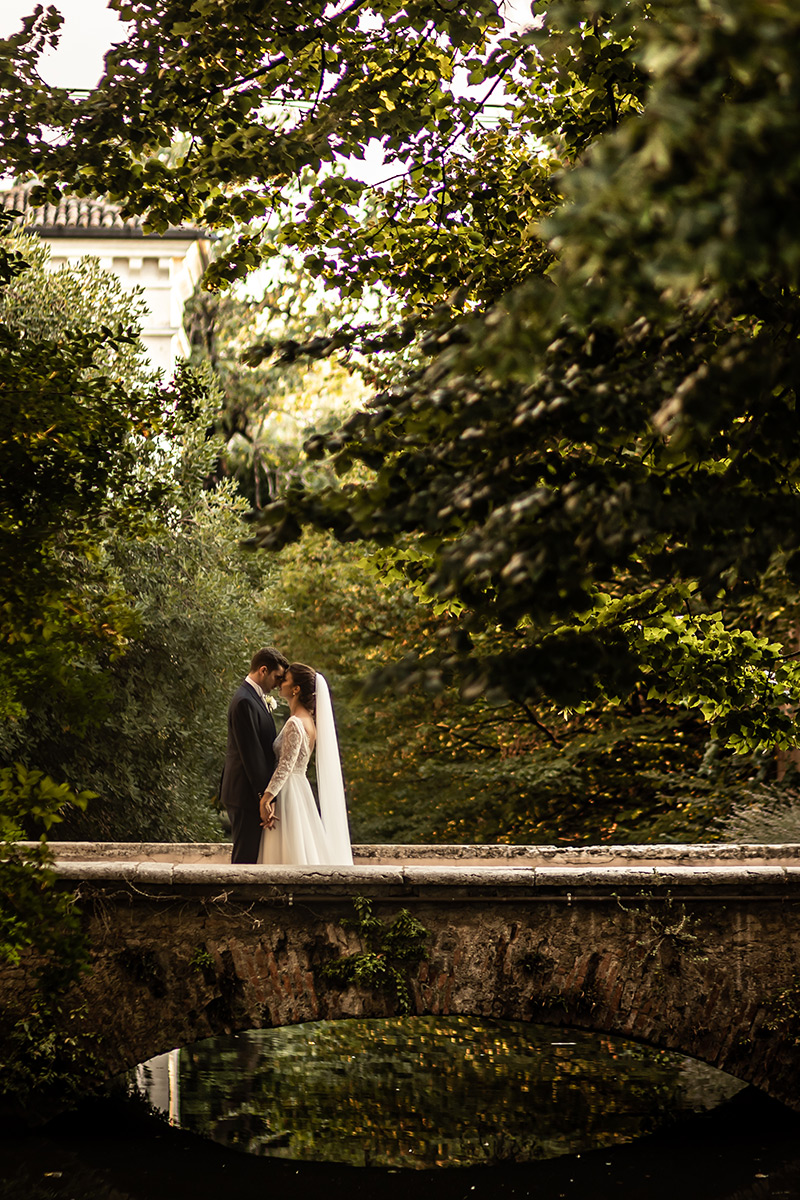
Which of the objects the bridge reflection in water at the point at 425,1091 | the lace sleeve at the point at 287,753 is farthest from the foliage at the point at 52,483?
the bridge reflection in water at the point at 425,1091

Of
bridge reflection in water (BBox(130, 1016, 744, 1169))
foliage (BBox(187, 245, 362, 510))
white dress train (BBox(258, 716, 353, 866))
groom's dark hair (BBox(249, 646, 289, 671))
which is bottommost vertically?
bridge reflection in water (BBox(130, 1016, 744, 1169))

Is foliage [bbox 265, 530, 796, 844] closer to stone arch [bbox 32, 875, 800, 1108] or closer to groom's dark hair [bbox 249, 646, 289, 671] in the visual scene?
groom's dark hair [bbox 249, 646, 289, 671]

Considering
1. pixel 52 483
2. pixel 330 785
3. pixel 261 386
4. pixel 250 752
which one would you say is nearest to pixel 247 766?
pixel 250 752

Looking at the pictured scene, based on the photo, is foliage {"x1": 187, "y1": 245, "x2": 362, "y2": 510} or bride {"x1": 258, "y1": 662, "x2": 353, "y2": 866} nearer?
bride {"x1": 258, "y1": 662, "x2": 353, "y2": 866}

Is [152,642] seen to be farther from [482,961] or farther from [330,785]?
[482,961]

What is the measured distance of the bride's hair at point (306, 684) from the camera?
7.58 m

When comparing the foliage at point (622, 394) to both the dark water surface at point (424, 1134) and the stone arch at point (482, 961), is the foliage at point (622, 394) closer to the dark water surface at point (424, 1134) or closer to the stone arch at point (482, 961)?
the stone arch at point (482, 961)

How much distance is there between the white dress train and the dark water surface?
1.62m

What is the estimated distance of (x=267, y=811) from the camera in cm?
757

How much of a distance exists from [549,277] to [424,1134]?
542 cm

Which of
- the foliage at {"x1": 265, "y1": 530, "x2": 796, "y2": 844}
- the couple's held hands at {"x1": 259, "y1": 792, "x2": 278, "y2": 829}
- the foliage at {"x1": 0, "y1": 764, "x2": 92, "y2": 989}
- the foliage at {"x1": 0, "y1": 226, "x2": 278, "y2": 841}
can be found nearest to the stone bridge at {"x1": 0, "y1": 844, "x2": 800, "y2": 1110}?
the couple's held hands at {"x1": 259, "y1": 792, "x2": 278, "y2": 829}

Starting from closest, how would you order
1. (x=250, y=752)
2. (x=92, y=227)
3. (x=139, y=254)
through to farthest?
(x=250, y=752) → (x=92, y=227) → (x=139, y=254)

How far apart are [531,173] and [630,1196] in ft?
17.0

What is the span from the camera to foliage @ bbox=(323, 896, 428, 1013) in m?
6.14
